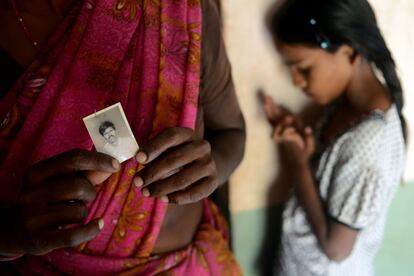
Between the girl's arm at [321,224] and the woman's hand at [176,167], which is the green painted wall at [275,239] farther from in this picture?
the woman's hand at [176,167]

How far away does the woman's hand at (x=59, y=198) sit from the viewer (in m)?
0.54

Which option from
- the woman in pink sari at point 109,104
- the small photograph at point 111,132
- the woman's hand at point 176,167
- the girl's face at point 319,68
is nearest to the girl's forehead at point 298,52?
the girl's face at point 319,68

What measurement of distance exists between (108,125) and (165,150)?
84 millimetres

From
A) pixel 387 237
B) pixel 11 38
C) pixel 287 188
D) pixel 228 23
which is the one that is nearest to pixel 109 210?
pixel 11 38

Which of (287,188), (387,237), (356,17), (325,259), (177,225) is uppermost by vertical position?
(356,17)

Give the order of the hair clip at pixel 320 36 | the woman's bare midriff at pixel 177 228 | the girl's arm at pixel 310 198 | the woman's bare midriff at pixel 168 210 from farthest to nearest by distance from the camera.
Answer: the girl's arm at pixel 310 198 < the hair clip at pixel 320 36 < the woman's bare midriff at pixel 177 228 < the woman's bare midriff at pixel 168 210

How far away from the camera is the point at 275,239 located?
139 cm

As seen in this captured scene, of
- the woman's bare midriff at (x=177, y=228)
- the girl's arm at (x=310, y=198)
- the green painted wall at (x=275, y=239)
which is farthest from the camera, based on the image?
the green painted wall at (x=275, y=239)

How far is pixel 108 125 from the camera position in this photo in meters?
0.58

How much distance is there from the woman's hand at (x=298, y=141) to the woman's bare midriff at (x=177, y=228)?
1.26ft

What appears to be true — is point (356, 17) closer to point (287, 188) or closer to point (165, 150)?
point (287, 188)

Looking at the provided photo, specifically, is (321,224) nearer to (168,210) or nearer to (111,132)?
(168,210)

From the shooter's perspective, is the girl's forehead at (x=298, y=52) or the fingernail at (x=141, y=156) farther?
the girl's forehead at (x=298, y=52)

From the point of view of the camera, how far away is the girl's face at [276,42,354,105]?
1109mm
